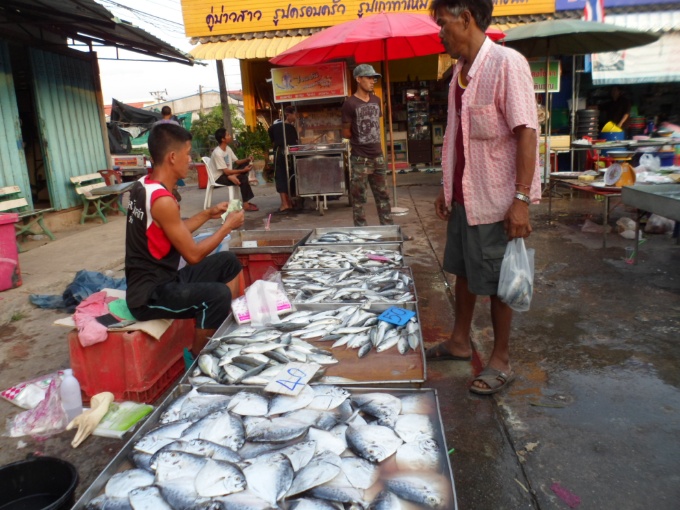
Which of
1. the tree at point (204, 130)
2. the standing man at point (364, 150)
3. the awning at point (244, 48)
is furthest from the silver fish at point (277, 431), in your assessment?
the tree at point (204, 130)

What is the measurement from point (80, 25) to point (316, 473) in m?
8.37

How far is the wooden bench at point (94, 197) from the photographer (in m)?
9.13

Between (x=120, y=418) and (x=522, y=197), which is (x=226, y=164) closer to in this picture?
(x=120, y=418)

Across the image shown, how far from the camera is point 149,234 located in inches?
124

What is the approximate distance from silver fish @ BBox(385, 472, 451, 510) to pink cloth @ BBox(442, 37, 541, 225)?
154 cm

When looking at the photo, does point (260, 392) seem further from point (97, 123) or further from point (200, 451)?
point (97, 123)

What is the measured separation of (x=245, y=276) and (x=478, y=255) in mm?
2808

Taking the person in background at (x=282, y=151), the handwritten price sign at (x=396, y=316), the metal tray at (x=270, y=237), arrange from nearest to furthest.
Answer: the handwritten price sign at (x=396, y=316)
the metal tray at (x=270, y=237)
the person in background at (x=282, y=151)

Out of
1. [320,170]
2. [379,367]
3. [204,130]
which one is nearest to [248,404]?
[379,367]

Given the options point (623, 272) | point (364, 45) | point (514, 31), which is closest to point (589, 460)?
point (623, 272)

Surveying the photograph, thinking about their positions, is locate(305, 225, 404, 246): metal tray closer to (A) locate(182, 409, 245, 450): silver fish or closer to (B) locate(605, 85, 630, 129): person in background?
(A) locate(182, 409, 245, 450): silver fish

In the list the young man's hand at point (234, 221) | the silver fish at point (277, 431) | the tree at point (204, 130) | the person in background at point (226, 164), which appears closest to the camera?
the silver fish at point (277, 431)

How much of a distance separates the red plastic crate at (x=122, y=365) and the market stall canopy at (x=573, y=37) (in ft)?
24.1

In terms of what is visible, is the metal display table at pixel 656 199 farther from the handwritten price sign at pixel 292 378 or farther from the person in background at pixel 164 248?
the person in background at pixel 164 248
